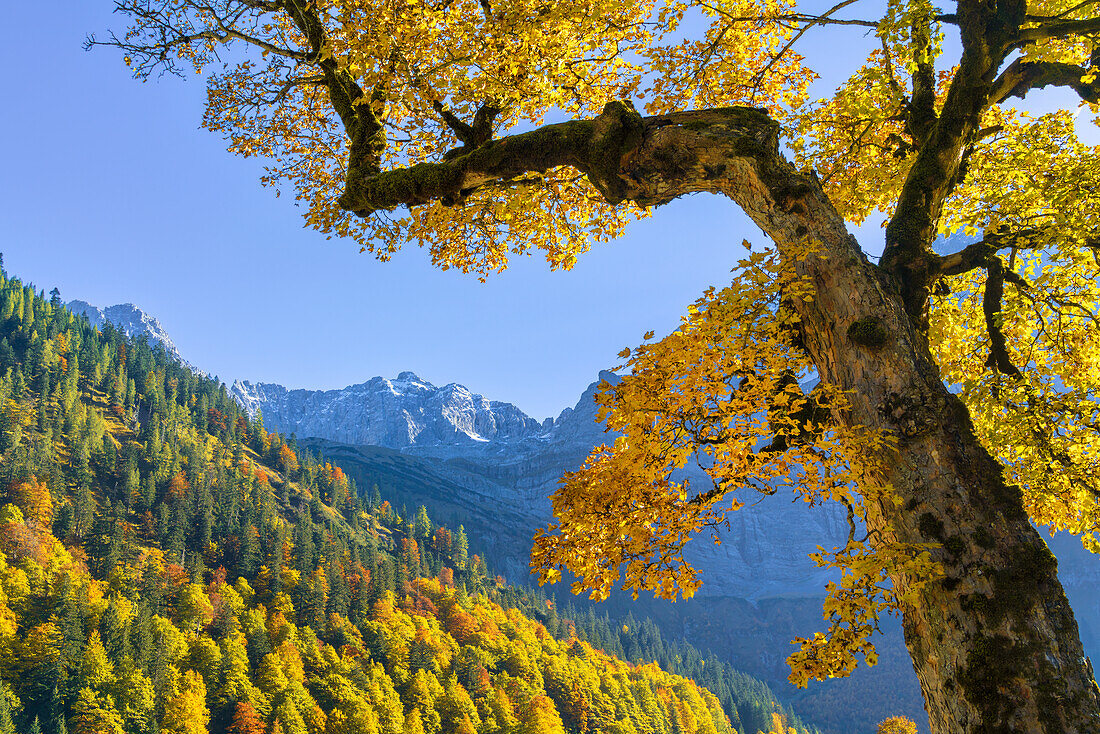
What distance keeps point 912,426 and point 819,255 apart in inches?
61.9

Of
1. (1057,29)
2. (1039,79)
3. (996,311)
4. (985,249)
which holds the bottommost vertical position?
(996,311)

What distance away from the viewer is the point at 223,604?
9519cm

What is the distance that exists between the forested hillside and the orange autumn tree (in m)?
83.7

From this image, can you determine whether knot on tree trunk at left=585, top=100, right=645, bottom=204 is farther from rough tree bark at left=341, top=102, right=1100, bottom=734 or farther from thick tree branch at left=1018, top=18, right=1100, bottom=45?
thick tree branch at left=1018, top=18, right=1100, bottom=45

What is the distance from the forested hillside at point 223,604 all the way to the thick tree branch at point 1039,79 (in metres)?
87.4

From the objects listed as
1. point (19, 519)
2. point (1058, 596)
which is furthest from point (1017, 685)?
point (19, 519)

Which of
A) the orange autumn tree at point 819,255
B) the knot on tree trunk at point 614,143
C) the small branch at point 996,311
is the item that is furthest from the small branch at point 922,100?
the knot on tree trunk at point 614,143

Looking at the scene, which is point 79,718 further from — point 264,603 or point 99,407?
point 99,407

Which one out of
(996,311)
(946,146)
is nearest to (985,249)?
(996,311)

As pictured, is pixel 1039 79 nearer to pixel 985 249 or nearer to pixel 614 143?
pixel 985 249

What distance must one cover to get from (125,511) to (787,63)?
137 m

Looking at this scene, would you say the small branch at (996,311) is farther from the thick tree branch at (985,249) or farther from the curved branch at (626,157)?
the curved branch at (626,157)

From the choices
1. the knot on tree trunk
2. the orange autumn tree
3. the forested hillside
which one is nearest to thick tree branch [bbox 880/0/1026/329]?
the orange autumn tree

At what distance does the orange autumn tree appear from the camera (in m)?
4.27
